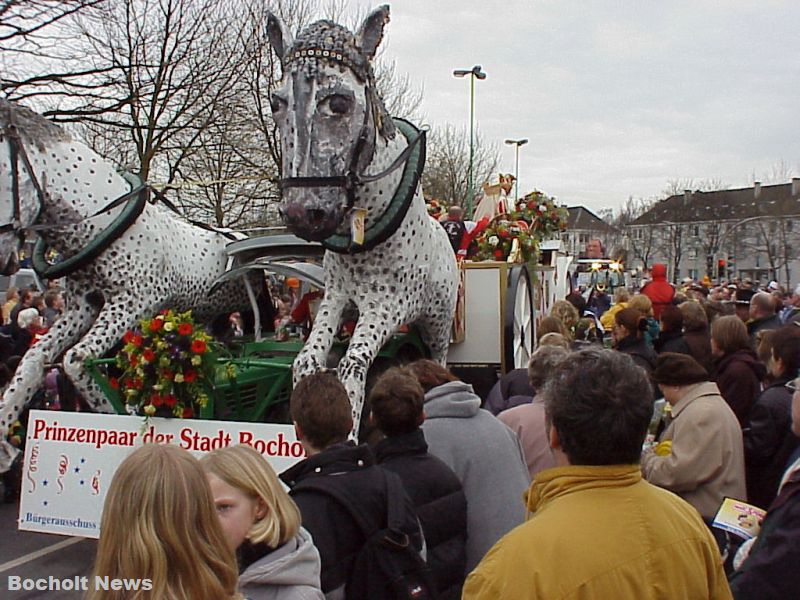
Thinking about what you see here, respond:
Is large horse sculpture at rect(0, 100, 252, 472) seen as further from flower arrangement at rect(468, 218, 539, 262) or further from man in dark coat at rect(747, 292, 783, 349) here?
man in dark coat at rect(747, 292, 783, 349)

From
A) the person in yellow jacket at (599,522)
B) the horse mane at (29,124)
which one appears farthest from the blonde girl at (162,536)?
the horse mane at (29,124)

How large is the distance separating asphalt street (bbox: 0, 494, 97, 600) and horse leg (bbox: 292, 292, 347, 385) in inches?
73.0

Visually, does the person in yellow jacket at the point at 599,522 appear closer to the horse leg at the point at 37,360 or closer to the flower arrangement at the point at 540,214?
the horse leg at the point at 37,360

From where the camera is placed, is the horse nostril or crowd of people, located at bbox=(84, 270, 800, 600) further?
the horse nostril

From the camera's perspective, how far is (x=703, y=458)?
3760 millimetres

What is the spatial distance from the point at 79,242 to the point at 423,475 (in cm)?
429

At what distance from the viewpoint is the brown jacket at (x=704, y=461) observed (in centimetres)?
376

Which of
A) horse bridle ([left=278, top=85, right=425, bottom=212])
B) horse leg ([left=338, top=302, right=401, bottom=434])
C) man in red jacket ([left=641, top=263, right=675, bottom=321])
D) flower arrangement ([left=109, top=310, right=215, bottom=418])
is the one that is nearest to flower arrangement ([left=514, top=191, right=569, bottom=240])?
man in red jacket ([left=641, top=263, right=675, bottom=321])

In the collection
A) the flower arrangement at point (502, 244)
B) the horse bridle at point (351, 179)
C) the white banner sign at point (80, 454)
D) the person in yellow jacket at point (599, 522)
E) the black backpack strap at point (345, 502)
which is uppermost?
the horse bridle at point (351, 179)

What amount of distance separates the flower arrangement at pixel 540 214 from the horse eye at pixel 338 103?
5.38 metres

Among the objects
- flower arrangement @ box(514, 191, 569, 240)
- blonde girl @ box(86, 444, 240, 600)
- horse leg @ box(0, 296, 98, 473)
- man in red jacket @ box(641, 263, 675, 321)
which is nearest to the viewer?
blonde girl @ box(86, 444, 240, 600)

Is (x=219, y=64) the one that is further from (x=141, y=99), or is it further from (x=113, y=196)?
(x=113, y=196)

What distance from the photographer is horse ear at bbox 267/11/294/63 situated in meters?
5.15

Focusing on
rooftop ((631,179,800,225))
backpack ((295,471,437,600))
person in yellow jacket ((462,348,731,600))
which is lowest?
backpack ((295,471,437,600))
